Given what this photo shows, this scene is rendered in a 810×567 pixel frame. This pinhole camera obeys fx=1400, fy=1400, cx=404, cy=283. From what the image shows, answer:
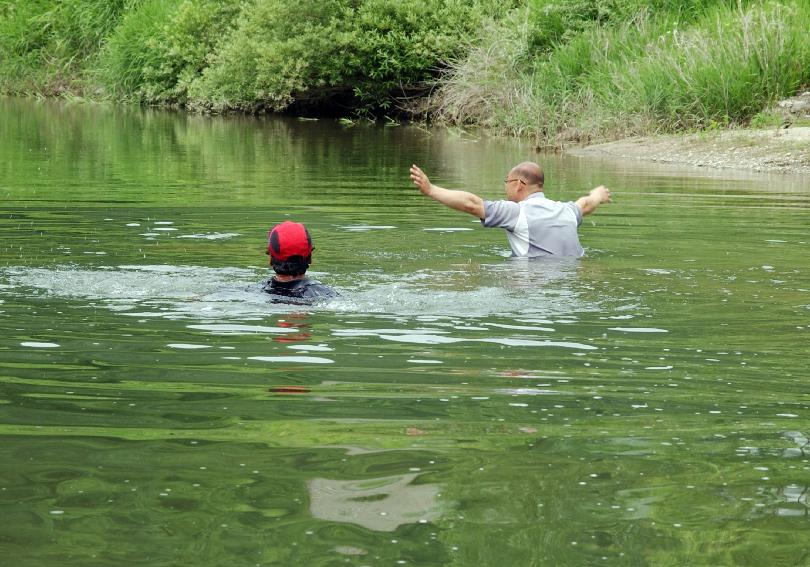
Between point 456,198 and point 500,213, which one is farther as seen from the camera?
point 500,213

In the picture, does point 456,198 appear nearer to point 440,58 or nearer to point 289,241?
point 289,241

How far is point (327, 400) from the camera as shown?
21.6 feet

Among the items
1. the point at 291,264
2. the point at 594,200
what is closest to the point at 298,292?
the point at 291,264

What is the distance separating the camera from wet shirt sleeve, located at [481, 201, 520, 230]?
10.9 meters

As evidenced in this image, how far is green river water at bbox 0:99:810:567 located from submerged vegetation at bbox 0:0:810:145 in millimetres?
10742

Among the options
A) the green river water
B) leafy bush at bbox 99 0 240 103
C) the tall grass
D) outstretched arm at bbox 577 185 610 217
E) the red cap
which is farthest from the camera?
leafy bush at bbox 99 0 240 103

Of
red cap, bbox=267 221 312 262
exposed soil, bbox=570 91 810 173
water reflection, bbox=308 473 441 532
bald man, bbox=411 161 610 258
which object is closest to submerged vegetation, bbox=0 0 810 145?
exposed soil, bbox=570 91 810 173

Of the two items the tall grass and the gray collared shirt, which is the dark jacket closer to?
the gray collared shirt

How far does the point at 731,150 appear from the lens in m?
23.2

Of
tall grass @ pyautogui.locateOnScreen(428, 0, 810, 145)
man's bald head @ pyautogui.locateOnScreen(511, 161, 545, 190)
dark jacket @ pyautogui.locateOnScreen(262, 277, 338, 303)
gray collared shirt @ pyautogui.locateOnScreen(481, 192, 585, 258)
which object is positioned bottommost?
dark jacket @ pyautogui.locateOnScreen(262, 277, 338, 303)

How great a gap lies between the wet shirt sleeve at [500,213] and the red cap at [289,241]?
2.17m

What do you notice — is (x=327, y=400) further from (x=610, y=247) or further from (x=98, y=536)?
(x=610, y=247)

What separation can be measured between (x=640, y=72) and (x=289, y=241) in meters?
18.1

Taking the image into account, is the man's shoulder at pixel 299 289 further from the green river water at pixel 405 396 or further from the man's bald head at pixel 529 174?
the man's bald head at pixel 529 174
